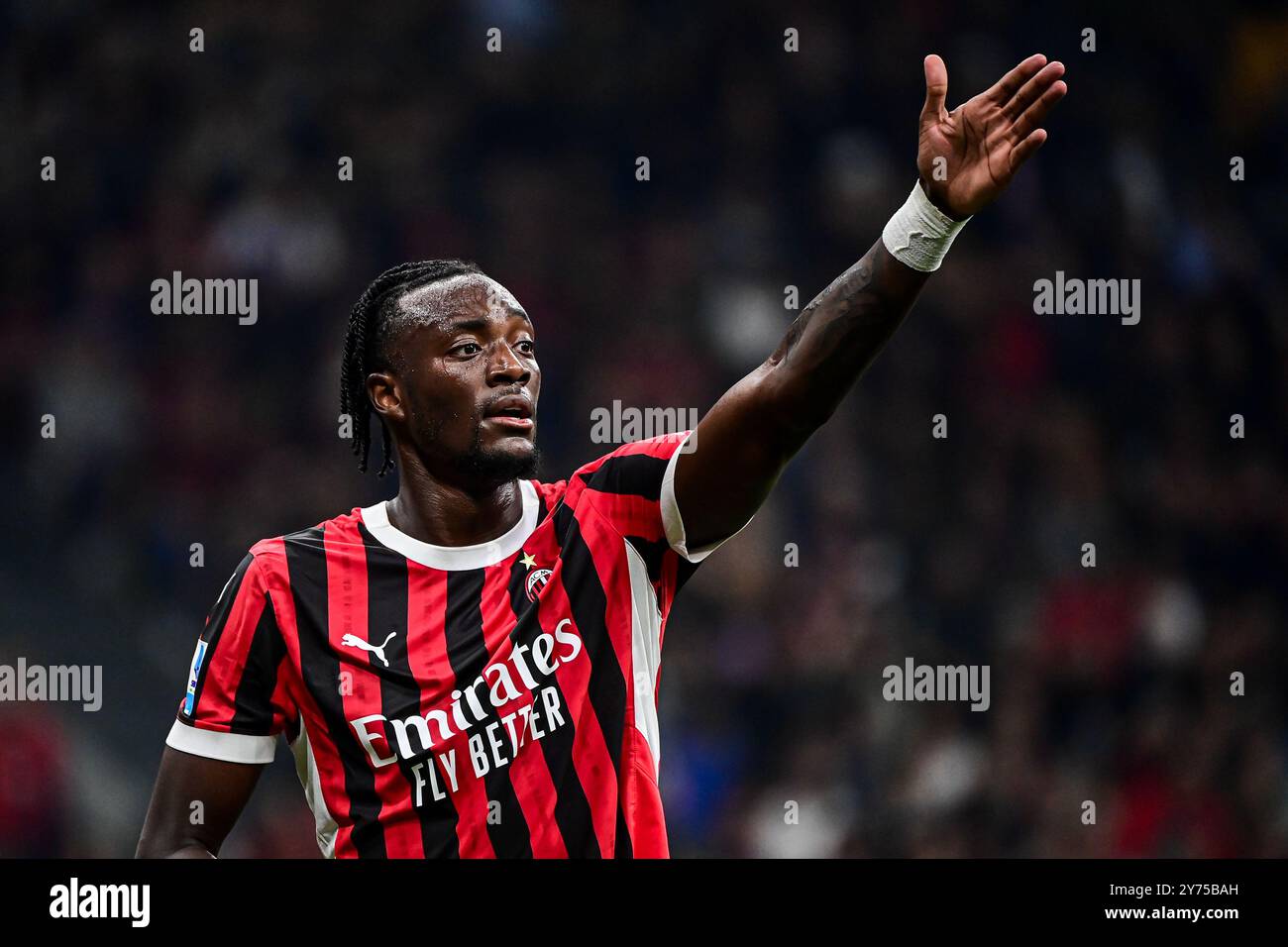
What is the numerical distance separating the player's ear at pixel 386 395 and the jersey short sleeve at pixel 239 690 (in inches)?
21.4

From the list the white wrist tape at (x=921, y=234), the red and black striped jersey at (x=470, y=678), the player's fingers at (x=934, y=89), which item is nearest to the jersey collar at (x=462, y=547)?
the red and black striped jersey at (x=470, y=678)

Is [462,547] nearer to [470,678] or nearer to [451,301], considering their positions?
[470,678]

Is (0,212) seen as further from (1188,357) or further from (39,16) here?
(1188,357)

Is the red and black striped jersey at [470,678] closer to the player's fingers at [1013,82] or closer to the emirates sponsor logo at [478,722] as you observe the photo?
the emirates sponsor logo at [478,722]

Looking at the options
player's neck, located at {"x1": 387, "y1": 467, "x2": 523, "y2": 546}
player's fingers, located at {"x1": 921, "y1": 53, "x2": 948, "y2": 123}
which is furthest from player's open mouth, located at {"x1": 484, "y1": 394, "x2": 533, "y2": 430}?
player's fingers, located at {"x1": 921, "y1": 53, "x2": 948, "y2": 123}

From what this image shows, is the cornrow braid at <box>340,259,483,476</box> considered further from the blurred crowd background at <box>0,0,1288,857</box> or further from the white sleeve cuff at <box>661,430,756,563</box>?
the blurred crowd background at <box>0,0,1288,857</box>

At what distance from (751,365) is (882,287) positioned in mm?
4300

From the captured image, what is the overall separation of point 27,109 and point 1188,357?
588 cm

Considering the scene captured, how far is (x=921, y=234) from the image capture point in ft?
8.48

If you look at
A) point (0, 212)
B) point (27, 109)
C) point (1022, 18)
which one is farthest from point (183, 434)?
point (1022, 18)

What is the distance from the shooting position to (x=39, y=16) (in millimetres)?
6949

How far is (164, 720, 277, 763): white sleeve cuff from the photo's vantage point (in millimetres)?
2830

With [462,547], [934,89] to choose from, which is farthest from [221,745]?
[934,89]

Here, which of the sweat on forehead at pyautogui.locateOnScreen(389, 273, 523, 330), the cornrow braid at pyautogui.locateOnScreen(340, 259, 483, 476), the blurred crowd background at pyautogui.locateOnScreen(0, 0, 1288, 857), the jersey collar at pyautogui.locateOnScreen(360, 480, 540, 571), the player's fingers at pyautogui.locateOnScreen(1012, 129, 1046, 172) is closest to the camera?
the player's fingers at pyautogui.locateOnScreen(1012, 129, 1046, 172)
